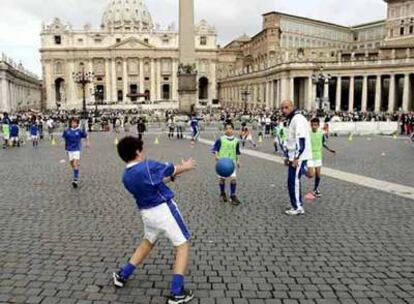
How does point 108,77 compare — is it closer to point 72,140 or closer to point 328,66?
point 328,66

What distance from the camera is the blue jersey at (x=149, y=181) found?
453 cm

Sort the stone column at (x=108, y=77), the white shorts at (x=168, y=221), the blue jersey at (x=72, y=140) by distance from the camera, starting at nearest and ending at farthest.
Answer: the white shorts at (x=168, y=221) < the blue jersey at (x=72, y=140) < the stone column at (x=108, y=77)

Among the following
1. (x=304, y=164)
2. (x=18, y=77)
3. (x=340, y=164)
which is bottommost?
(x=340, y=164)

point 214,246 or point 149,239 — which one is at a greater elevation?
point 149,239

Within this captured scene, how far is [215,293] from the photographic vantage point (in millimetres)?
4891

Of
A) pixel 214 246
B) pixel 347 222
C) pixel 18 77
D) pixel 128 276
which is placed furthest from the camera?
pixel 18 77

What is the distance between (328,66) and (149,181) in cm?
7028

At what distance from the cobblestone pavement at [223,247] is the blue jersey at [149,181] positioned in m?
1.10

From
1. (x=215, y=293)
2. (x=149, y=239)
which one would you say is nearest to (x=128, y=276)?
(x=149, y=239)

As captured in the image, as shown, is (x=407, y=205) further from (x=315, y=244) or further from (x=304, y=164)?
(x=315, y=244)

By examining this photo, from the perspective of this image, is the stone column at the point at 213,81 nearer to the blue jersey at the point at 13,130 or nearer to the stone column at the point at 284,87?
the stone column at the point at 284,87

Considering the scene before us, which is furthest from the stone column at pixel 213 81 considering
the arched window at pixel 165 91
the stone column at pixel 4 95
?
the stone column at pixel 4 95

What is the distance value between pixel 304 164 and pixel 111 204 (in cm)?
403

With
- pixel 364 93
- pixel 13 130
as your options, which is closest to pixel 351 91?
pixel 364 93
